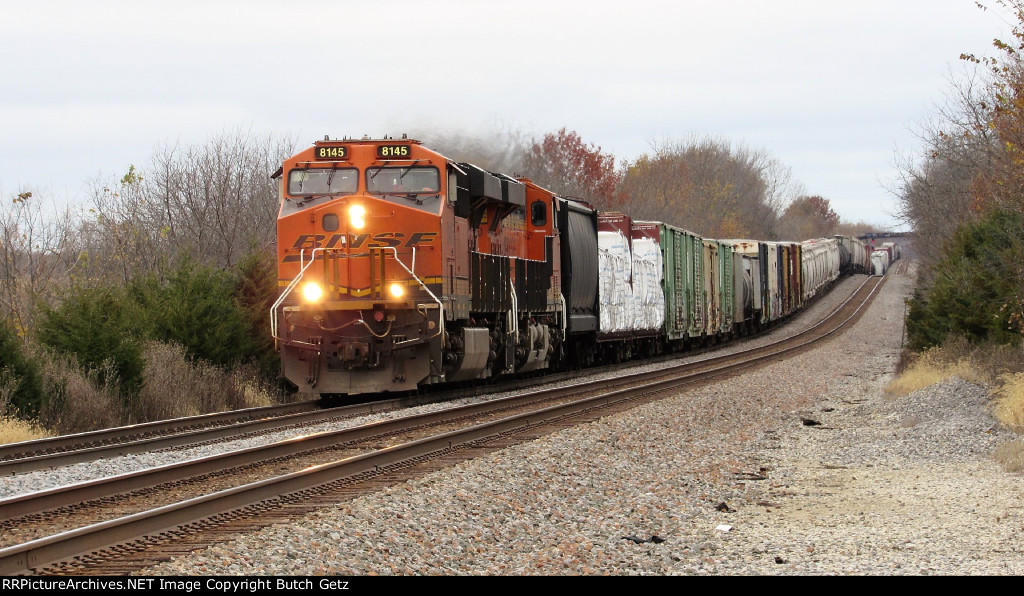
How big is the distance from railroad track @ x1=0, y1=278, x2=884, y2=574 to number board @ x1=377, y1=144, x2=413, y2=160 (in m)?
3.94

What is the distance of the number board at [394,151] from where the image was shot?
52.1 ft

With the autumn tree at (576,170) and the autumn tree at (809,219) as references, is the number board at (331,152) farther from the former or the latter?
the autumn tree at (809,219)

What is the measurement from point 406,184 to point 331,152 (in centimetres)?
123

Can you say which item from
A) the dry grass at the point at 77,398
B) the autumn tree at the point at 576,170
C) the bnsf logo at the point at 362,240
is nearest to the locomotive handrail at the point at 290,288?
the bnsf logo at the point at 362,240

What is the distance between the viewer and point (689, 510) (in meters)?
8.59

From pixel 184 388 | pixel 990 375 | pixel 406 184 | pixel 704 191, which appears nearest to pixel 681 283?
pixel 990 375

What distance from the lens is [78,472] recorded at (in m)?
9.56

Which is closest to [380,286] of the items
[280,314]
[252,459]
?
[280,314]

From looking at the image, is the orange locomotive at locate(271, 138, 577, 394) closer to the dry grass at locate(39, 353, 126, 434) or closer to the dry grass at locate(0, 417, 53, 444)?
the dry grass at locate(39, 353, 126, 434)

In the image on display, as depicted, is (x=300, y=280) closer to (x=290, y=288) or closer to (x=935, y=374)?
(x=290, y=288)

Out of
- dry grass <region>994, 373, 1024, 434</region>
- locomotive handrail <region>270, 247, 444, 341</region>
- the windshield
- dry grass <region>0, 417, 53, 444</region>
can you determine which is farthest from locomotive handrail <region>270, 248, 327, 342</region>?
dry grass <region>994, 373, 1024, 434</region>

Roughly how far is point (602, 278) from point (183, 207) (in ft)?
Result: 43.7
